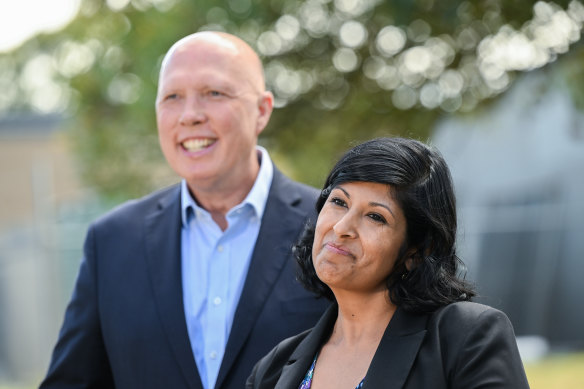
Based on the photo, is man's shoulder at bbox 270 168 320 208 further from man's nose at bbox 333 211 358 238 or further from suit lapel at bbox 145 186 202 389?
man's nose at bbox 333 211 358 238

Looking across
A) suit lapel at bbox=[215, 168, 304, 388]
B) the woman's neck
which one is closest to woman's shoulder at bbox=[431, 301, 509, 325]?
the woman's neck

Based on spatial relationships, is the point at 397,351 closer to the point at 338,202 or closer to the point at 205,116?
the point at 338,202

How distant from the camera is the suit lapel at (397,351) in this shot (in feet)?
7.40

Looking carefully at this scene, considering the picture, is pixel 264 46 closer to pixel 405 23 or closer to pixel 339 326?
pixel 405 23

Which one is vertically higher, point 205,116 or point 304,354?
point 205,116

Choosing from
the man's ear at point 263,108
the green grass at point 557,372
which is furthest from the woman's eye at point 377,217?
the green grass at point 557,372

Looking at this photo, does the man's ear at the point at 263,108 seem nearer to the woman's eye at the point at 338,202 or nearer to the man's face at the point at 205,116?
the man's face at the point at 205,116

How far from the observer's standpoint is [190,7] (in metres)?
7.58

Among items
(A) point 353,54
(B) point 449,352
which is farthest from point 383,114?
(B) point 449,352

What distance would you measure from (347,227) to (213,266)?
1206mm

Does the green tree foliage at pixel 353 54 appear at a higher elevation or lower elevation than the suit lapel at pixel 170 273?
higher

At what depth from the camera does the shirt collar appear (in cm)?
354

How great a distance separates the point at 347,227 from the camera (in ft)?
7.75

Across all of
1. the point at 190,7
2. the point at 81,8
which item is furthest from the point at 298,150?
the point at 81,8
